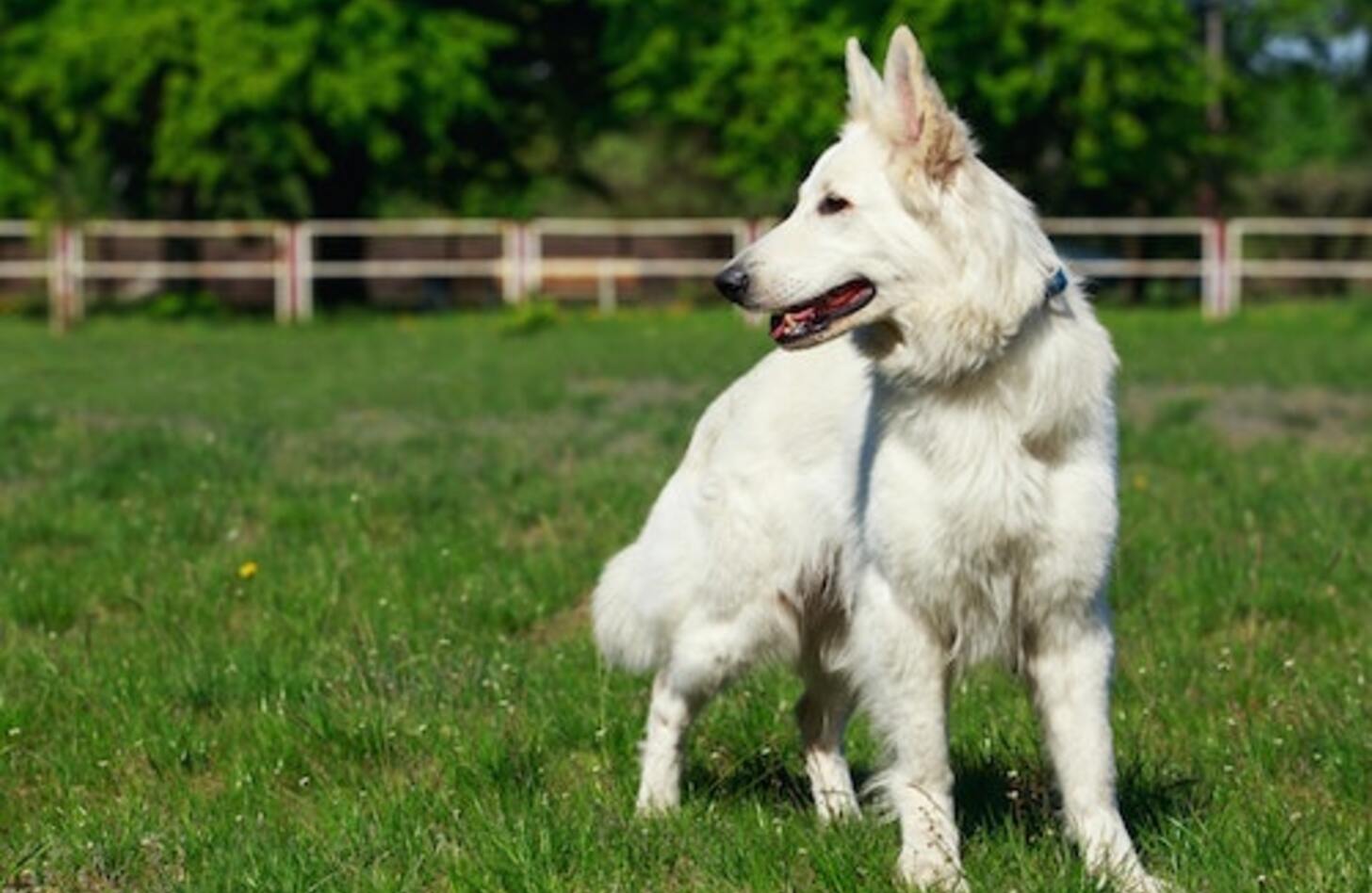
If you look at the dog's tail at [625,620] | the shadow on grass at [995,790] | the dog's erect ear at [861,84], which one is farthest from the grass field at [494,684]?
the dog's erect ear at [861,84]

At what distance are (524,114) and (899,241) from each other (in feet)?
119

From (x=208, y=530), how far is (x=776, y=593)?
4493 millimetres

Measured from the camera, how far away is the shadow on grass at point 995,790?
16.8ft

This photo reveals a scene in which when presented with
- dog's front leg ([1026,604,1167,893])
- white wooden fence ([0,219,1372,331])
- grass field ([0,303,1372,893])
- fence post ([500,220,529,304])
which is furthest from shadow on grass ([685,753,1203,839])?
fence post ([500,220,529,304])

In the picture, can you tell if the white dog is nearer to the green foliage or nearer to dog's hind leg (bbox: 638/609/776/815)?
dog's hind leg (bbox: 638/609/776/815)

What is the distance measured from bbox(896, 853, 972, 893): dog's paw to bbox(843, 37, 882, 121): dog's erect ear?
1.61 metres

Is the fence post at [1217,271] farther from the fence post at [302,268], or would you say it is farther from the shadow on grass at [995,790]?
the shadow on grass at [995,790]

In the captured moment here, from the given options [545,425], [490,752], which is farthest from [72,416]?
[490,752]

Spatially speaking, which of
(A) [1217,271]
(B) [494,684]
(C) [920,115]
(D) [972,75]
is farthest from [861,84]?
(D) [972,75]

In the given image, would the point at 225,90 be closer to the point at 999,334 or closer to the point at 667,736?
the point at 667,736

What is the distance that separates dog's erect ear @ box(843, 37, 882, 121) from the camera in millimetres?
4734

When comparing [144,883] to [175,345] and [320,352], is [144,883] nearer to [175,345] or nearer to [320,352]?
[320,352]

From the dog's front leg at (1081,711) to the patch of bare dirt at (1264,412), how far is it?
8067mm

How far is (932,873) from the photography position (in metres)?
4.56
